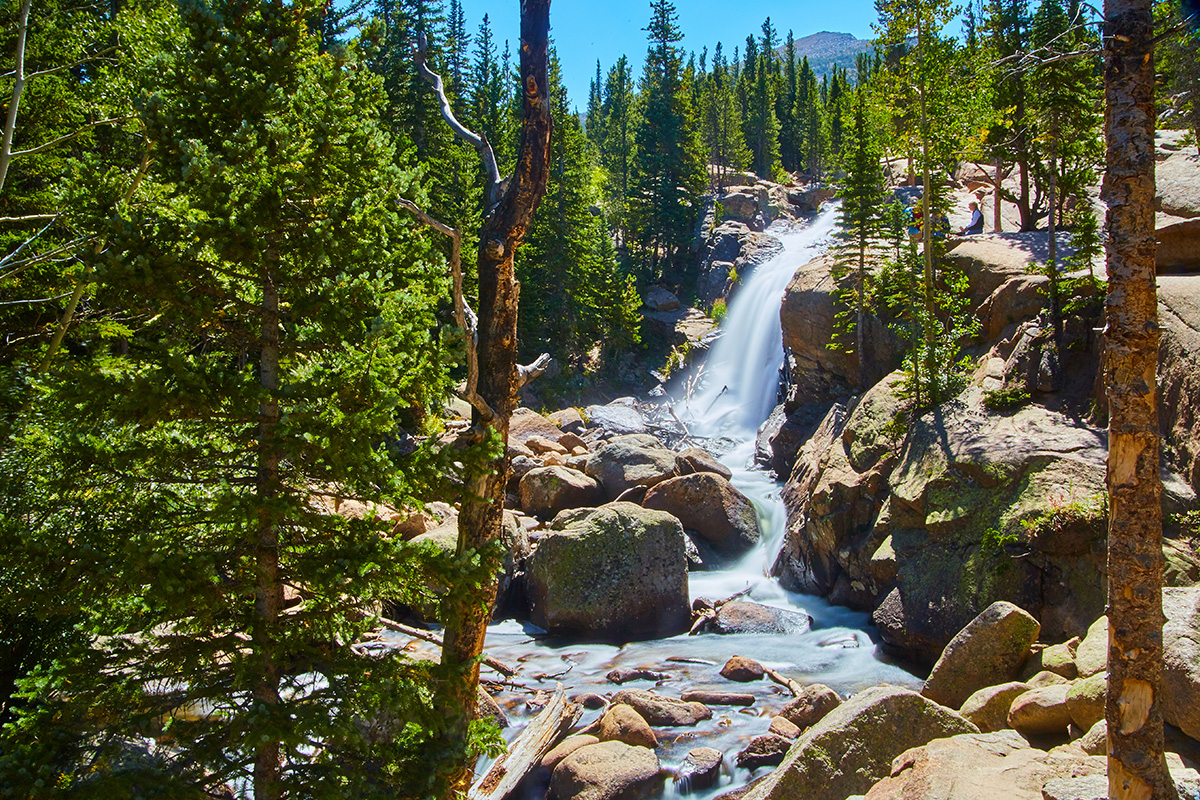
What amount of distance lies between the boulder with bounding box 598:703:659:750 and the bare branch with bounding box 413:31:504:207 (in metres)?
7.11

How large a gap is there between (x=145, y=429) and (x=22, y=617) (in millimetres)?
4019

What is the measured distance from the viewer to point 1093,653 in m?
9.30

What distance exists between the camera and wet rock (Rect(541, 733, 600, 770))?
32.0ft

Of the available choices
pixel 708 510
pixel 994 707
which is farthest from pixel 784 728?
pixel 708 510

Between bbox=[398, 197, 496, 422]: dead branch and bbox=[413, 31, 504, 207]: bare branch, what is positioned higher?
bbox=[413, 31, 504, 207]: bare branch

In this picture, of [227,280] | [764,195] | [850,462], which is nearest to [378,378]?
[227,280]

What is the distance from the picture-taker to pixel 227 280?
598 cm

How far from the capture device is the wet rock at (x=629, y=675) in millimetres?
12906

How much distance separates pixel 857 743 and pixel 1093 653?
3.65 m

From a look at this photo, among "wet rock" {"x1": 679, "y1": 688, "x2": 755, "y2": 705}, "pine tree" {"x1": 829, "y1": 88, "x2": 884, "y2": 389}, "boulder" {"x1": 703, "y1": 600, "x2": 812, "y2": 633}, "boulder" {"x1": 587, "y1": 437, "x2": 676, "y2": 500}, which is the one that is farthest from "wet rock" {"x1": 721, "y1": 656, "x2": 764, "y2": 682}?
"pine tree" {"x1": 829, "y1": 88, "x2": 884, "y2": 389}

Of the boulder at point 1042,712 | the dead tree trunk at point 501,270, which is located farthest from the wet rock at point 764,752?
the dead tree trunk at point 501,270

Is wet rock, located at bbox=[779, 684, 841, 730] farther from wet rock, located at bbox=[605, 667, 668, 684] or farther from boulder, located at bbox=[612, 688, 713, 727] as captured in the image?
wet rock, located at bbox=[605, 667, 668, 684]

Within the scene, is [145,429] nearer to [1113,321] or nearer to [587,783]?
[587,783]

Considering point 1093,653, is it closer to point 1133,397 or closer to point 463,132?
point 1133,397
